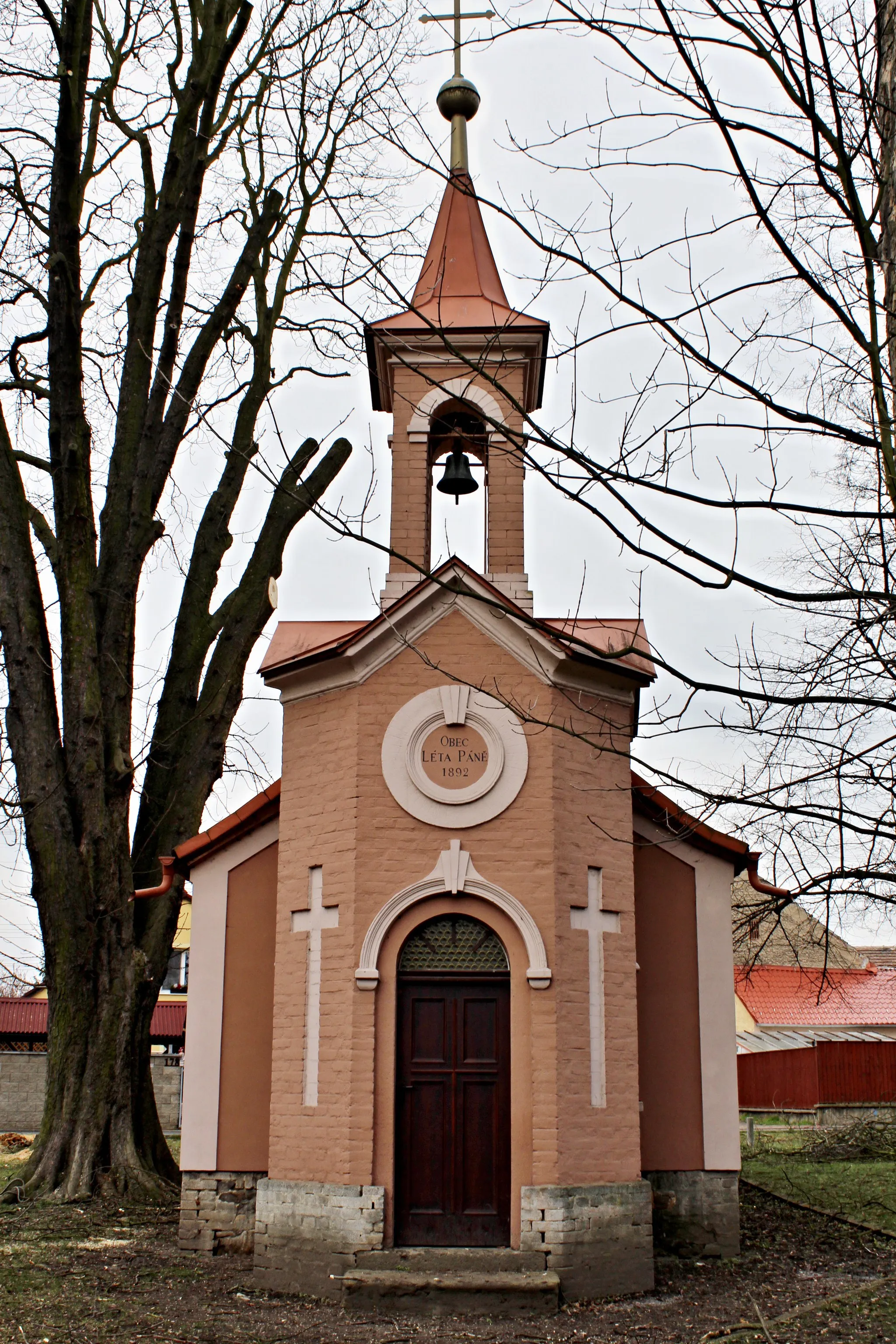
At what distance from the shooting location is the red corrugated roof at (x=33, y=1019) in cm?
2744

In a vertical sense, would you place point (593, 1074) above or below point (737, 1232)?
above

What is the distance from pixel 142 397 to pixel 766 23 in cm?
1220

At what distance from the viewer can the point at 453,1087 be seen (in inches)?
399

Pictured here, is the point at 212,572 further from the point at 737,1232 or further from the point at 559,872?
the point at 737,1232

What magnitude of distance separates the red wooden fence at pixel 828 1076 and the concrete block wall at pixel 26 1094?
1219cm

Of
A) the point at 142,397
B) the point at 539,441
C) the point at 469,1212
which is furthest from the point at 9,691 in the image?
the point at 539,441

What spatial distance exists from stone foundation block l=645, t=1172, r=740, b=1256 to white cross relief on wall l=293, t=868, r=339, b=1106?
10.2ft

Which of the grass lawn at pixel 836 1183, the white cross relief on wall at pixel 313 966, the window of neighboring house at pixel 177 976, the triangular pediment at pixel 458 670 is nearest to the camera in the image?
the white cross relief on wall at pixel 313 966

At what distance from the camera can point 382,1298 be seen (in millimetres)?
9125

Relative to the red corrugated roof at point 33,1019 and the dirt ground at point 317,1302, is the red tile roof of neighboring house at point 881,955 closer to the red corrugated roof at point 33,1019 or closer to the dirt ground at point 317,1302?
the red corrugated roof at point 33,1019

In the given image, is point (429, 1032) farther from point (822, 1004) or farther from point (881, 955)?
point (881, 955)

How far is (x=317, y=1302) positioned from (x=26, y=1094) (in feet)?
55.2

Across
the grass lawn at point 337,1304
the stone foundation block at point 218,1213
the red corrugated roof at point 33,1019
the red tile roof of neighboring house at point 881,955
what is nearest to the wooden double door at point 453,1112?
the grass lawn at point 337,1304

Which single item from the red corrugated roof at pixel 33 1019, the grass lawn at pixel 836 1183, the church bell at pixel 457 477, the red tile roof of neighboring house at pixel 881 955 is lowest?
the grass lawn at pixel 836 1183
